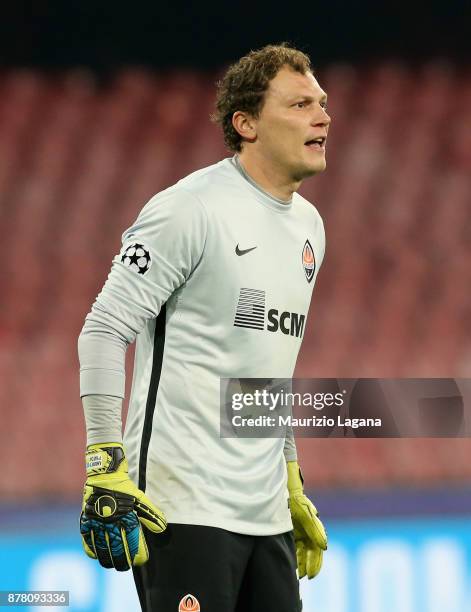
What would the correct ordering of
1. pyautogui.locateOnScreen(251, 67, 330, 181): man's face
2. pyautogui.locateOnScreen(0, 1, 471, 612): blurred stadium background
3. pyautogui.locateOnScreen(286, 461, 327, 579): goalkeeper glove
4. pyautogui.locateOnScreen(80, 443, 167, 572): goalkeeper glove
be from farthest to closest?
1. pyautogui.locateOnScreen(0, 1, 471, 612): blurred stadium background
2. pyautogui.locateOnScreen(286, 461, 327, 579): goalkeeper glove
3. pyautogui.locateOnScreen(251, 67, 330, 181): man's face
4. pyautogui.locateOnScreen(80, 443, 167, 572): goalkeeper glove

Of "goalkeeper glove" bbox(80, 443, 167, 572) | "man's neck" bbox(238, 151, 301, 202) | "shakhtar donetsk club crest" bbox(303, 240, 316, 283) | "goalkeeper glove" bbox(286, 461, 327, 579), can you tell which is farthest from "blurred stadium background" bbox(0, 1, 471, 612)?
"goalkeeper glove" bbox(80, 443, 167, 572)

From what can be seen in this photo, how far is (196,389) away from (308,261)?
381 millimetres

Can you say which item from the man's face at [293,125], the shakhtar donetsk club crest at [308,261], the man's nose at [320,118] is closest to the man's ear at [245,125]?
the man's face at [293,125]

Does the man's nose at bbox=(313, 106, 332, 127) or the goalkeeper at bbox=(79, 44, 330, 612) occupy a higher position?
the man's nose at bbox=(313, 106, 332, 127)

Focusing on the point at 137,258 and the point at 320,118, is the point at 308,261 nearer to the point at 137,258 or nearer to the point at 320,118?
the point at 320,118

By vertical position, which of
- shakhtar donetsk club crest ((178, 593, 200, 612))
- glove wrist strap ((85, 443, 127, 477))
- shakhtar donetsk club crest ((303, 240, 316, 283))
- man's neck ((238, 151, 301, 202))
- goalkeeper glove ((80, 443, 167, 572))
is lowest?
shakhtar donetsk club crest ((178, 593, 200, 612))

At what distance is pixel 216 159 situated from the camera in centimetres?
450

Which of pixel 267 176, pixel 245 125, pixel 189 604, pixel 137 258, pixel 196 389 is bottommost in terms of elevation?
pixel 189 604

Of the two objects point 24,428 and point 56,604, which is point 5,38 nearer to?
point 24,428

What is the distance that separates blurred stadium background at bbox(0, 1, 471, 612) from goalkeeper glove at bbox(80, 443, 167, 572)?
7.27 feet

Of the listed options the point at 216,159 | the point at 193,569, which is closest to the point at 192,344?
the point at 193,569

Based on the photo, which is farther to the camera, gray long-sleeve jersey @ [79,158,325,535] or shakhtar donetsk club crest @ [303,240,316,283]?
shakhtar donetsk club crest @ [303,240,316,283]

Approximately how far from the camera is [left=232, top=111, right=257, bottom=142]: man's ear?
6.46 ft

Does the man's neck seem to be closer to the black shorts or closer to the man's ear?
the man's ear
